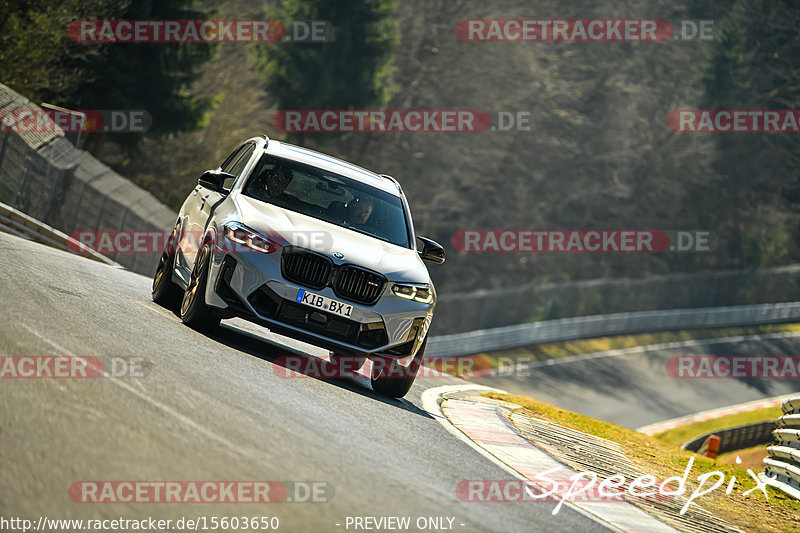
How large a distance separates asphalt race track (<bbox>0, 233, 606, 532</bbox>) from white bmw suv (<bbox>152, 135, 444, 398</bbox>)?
18.2 inches

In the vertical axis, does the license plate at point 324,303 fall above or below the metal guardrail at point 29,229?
above

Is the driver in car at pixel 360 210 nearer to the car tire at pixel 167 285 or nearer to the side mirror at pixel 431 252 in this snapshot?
the side mirror at pixel 431 252

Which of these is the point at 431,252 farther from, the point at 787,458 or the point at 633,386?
the point at 633,386

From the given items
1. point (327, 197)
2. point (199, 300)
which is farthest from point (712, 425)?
point (199, 300)

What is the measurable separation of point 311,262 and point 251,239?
59cm

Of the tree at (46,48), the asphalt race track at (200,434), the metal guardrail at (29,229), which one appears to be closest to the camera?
the asphalt race track at (200,434)

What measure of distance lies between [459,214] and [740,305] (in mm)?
17444

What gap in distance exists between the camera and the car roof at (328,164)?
10969mm

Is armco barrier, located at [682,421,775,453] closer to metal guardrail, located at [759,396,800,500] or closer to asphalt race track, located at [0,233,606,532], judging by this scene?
metal guardrail, located at [759,396,800,500]

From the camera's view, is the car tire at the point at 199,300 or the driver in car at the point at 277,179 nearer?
the car tire at the point at 199,300

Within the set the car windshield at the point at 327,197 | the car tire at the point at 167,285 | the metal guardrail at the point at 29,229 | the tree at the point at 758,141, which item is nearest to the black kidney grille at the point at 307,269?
the car windshield at the point at 327,197

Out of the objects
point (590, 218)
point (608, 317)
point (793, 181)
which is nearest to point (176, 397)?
point (608, 317)

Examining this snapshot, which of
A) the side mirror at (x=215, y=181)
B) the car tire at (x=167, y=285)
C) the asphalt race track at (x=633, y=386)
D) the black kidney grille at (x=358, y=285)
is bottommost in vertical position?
the asphalt race track at (x=633, y=386)

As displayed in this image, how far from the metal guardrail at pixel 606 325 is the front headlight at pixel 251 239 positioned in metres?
25.2
